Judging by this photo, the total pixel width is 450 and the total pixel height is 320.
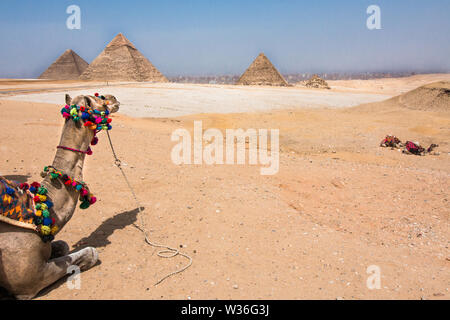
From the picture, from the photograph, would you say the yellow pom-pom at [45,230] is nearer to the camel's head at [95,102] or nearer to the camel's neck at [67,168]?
the camel's neck at [67,168]

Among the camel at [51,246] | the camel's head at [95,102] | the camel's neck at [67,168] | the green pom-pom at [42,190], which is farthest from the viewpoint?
the camel's head at [95,102]

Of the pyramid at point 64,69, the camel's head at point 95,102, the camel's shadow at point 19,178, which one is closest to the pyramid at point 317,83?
the camel's shadow at point 19,178

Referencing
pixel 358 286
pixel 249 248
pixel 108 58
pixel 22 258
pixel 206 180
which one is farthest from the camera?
pixel 108 58

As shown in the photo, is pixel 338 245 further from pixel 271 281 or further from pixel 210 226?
pixel 210 226

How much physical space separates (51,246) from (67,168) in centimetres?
79

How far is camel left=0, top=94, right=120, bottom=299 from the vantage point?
100 inches

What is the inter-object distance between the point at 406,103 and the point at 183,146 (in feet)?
51.7

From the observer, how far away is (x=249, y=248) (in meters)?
Answer: 3.80

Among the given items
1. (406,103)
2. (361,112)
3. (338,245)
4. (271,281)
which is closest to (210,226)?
(271,281)

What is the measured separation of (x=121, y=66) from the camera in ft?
229

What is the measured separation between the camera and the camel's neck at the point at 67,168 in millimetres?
2996

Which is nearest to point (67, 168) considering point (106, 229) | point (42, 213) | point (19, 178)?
point (42, 213)

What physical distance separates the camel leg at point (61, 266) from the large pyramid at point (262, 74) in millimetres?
57254

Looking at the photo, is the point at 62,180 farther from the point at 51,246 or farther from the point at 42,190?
the point at 51,246
